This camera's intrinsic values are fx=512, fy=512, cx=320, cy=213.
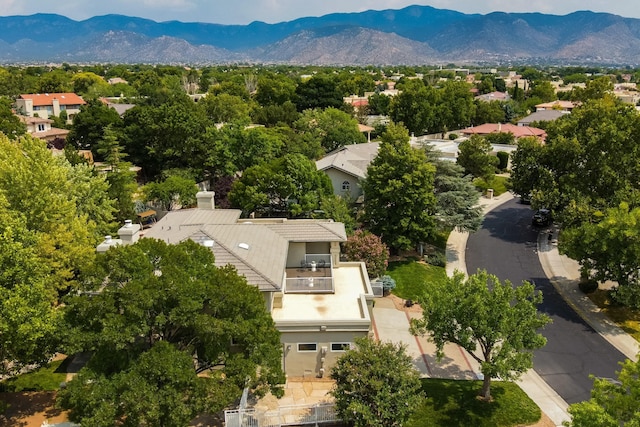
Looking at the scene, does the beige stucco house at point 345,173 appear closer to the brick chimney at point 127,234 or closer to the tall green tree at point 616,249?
the tall green tree at point 616,249

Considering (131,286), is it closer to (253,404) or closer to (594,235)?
(253,404)

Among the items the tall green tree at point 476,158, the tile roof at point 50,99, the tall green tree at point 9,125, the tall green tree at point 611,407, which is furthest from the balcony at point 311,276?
the tile roof at point 50,99

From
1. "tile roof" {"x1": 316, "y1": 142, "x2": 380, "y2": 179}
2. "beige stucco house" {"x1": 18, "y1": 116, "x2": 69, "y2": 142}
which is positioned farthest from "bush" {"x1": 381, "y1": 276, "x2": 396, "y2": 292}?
"beige stucco house" {"x1": 18, "y1": 116, "x2": 69, "y2": 142}

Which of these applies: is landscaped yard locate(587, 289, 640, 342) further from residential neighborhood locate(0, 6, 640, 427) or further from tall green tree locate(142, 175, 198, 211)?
tall green tree locate(142, 175, 198, 211)

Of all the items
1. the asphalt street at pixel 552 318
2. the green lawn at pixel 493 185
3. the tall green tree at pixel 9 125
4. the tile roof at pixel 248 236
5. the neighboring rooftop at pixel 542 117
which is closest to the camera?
the tile roof at pixel 248 236

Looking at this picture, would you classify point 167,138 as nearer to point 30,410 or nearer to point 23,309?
point 30,410

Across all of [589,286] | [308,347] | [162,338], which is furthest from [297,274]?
[589,286]
